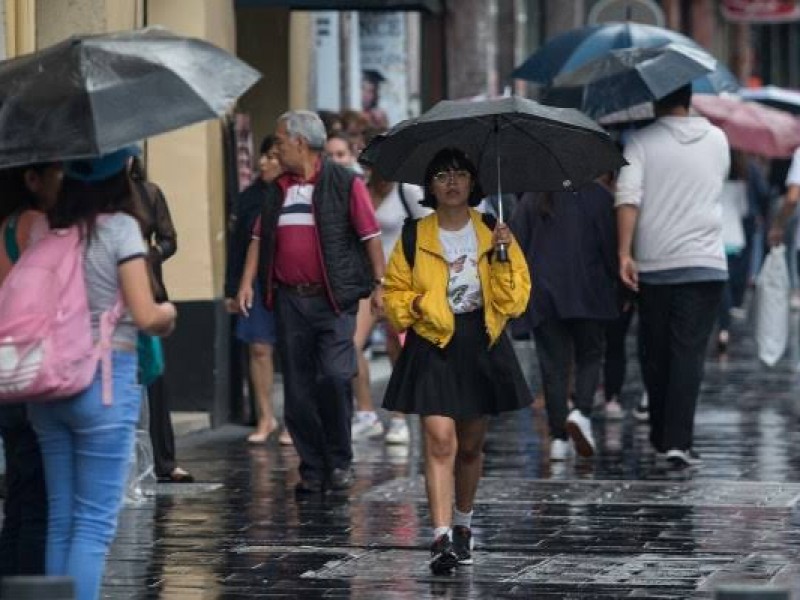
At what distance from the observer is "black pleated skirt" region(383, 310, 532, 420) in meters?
10.2

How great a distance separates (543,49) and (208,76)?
485 inches

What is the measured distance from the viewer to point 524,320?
14.7 metres

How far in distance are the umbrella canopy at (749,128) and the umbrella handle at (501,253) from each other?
30.7 feet

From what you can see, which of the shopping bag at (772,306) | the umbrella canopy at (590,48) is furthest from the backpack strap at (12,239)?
the shopping bag at (772,306)

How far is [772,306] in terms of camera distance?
805 inches

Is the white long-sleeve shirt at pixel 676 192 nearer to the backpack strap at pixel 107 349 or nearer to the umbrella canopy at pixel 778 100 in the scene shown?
the backpack strap at pixel 107 349

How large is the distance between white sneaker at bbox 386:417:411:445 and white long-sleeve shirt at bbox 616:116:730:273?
6.87 feet

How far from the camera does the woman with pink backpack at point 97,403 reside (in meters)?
7.93

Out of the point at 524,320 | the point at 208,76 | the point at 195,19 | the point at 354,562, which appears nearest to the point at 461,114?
the point at 354,562

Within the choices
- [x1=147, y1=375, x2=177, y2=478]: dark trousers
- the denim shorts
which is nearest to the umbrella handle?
[x1=147, y1=375, x2=177, y2=478]: dark trousers

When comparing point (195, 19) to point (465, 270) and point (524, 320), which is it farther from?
point (465, 270)

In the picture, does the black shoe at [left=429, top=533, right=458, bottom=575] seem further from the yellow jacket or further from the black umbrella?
the black umbrella

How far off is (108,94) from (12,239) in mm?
752

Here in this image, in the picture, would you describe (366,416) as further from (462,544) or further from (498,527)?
(462,544)
